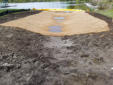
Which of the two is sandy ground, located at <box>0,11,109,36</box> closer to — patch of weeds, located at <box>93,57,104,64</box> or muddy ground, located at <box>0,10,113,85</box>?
muddy ground, located at <box>0,10,113,85</box>

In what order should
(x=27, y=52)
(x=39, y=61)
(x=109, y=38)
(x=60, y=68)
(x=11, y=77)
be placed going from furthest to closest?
(x=109, y=38) < (x=27, y=52) < (x=39, y=61) < (x=60, y=68) < (x=11, y=77)

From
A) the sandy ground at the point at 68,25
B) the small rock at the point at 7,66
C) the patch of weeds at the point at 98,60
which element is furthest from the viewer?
the sandy ground at the point at 68,25

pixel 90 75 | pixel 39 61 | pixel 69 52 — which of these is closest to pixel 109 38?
pixel 69 52

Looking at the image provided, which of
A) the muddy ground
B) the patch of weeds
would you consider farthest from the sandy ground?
the patch of weeds

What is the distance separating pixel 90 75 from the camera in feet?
24.3

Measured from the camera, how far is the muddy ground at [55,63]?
22.9ft

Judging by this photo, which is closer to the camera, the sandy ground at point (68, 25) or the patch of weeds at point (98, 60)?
the patch of weeds at point (98, 60)

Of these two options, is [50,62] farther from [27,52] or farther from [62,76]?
[27,52]

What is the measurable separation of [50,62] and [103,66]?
361cm

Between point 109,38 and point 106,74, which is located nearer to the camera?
point 106,74

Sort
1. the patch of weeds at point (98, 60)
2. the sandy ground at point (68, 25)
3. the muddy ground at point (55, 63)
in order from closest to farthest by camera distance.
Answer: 1. the muddy ground at point (55, 63)
2. the patch of weeds at point (98, 60)
3. the sandy ground at point (68, 25)

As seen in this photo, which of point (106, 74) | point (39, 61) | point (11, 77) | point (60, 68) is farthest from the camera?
point (39, 61)

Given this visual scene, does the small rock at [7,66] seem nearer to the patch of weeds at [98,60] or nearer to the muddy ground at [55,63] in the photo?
the muddy ground at [55,63]

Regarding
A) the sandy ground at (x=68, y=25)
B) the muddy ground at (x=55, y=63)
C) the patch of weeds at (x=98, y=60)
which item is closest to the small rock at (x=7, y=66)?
the muddy ground at (x=55, y=63)
